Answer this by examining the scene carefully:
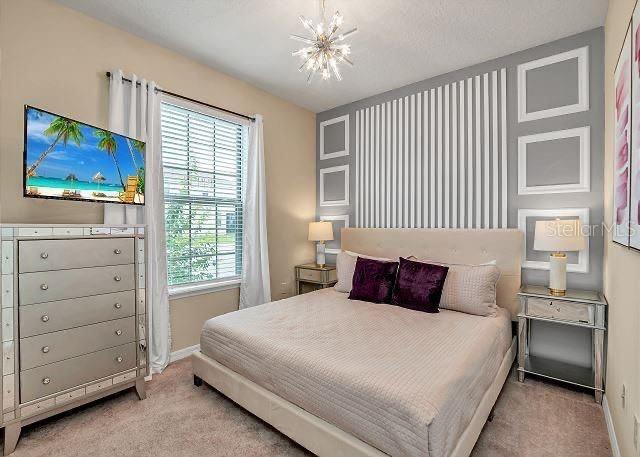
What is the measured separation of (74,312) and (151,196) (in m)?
1.09

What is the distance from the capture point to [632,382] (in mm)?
1422

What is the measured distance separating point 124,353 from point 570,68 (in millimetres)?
4229

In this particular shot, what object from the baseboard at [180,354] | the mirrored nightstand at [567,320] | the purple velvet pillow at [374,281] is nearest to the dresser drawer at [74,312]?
the baseboard at [180,354]

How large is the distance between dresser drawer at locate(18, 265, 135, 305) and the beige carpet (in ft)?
2.75

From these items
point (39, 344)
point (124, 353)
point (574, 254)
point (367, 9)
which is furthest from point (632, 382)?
point (39, 344)

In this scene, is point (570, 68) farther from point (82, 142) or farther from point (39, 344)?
point (39, 344)

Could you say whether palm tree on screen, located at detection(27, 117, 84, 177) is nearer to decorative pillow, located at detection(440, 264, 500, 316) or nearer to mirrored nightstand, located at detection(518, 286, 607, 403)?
decorative pillow, located at detection(440, 264, 500, 316)

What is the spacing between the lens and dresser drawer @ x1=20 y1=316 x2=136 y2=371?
184cm

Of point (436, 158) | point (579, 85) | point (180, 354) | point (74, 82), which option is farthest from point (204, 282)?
point (579, 85)

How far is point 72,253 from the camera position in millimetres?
2014

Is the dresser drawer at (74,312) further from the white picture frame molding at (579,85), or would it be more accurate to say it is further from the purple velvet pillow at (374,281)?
the white picture frame molding at (579,85)

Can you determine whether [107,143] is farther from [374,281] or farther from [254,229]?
[374,281]

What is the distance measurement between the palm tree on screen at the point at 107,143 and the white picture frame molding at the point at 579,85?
3.44 metres

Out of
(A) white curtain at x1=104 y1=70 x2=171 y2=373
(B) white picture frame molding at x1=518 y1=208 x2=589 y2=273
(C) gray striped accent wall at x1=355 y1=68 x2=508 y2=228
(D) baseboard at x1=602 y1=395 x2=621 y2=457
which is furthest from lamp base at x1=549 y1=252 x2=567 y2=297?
(A) white curtain at x1=104 y1=70 x2=171 y2=373
